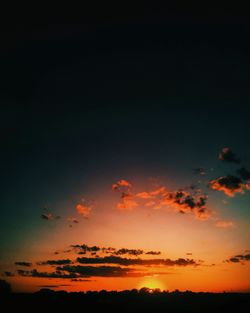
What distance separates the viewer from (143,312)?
15038cm

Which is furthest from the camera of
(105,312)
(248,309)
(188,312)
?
(188,312)

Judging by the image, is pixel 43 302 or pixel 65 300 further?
pixel 65 300

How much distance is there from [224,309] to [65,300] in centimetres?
6800

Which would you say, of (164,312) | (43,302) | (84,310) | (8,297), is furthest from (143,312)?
(8,297)

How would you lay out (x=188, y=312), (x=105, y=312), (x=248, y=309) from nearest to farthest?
(x=248, y=309) < (x=105, y=312) < (x=188, y=312)

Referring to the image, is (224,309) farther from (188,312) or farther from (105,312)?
(105,312)

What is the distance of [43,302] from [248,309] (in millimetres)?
80171

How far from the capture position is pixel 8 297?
490ft

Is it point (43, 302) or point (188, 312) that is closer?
point (43, 302)

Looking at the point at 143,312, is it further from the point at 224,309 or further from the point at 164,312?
the point at 224,309

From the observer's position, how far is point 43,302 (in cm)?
14338

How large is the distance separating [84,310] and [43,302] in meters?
17.2

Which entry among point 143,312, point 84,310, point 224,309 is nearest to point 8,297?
point 84,310

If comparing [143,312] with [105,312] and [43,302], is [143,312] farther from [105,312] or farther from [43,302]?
[43,302]
